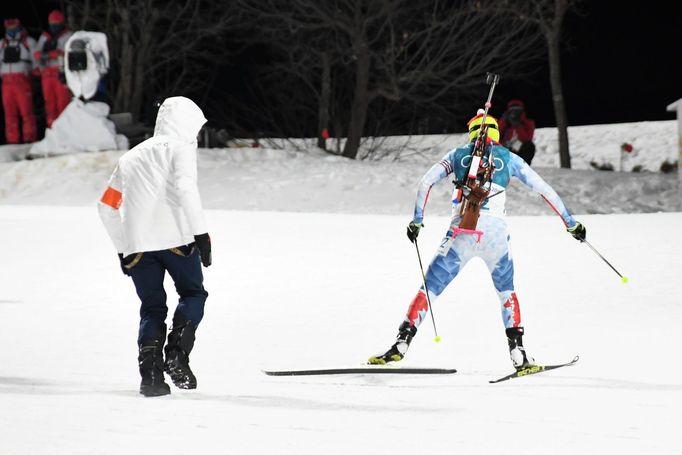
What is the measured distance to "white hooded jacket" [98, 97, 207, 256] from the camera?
580cm

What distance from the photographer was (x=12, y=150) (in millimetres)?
22781

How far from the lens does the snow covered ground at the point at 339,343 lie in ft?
17.1

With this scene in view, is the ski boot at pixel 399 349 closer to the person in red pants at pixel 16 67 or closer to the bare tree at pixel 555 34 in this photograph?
the person in red pants at pixel 16 67

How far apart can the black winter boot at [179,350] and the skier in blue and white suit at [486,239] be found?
1.30 meters

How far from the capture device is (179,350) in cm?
603

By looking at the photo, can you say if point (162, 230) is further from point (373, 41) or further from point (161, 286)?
point (373, 41)

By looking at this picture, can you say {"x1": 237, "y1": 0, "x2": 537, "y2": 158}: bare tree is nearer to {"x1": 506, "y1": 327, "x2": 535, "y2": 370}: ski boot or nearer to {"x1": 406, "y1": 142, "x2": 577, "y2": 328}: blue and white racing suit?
{"x1": 406, "y1": 142, "x2": 577, "y2": 328}: blue and white racing suit

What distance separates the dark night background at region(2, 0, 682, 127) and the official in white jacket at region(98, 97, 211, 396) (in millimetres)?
26090

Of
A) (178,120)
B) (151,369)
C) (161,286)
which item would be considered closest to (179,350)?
(151,369)

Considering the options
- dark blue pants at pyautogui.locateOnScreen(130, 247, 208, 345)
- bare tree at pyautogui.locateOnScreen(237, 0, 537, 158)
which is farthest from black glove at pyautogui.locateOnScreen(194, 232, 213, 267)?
bare tree at pyautogui.locateOnScreen(237, 0, 537, 158)

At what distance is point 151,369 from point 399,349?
5.29 feet

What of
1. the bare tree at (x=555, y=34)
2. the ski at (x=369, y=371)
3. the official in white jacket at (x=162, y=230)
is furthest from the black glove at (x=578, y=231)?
the bare tree at (x=555, y=34)

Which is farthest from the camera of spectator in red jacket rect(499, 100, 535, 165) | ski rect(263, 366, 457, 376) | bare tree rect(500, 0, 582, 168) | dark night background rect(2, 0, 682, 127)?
dark night background rect(2, 0, 682, 127)

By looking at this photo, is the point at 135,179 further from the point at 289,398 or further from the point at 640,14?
the point at 640,14
